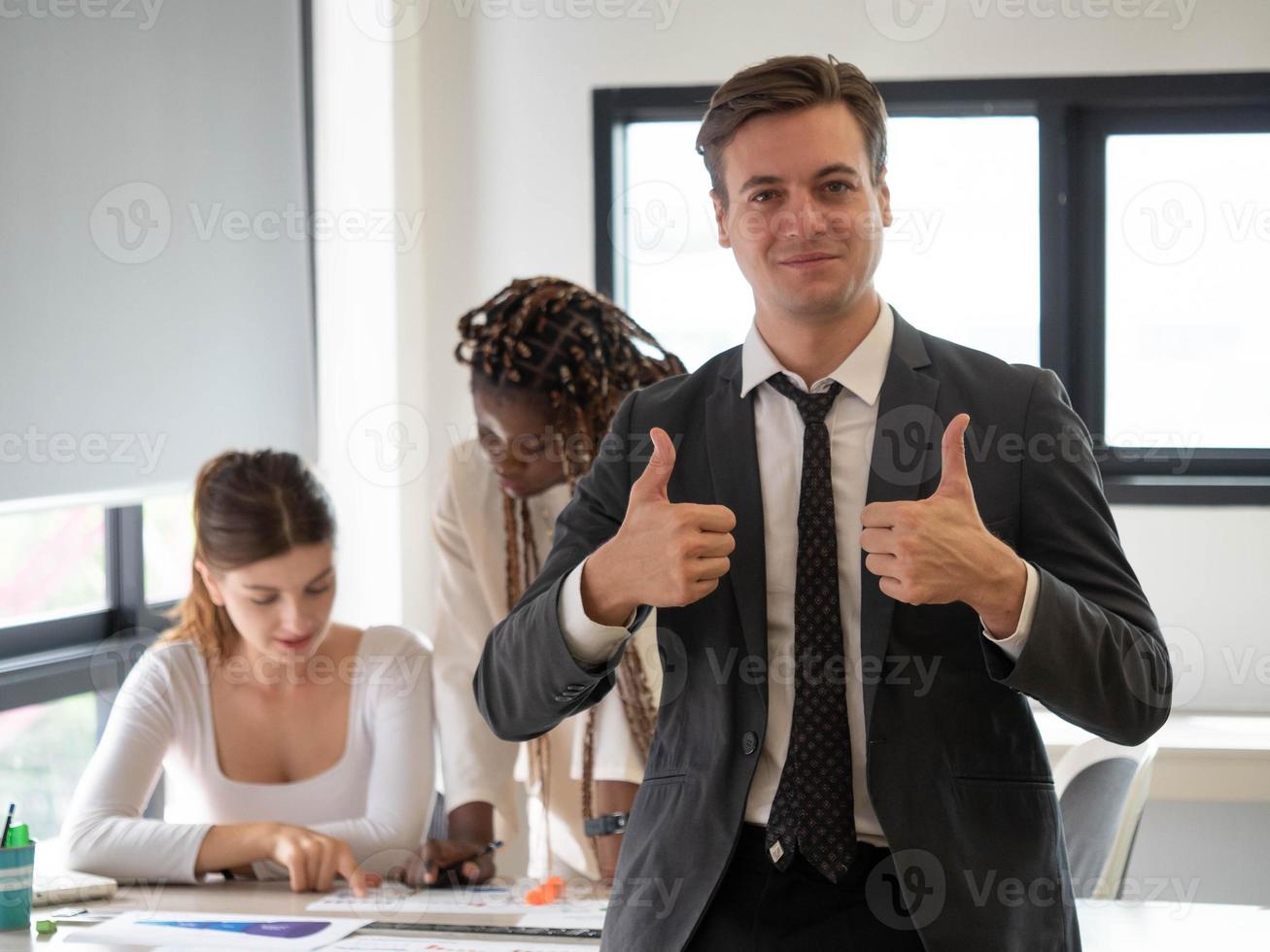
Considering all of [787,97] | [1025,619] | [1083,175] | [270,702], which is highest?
[1083,175]

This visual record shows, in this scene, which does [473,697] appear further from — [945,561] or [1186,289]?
[1186,289]

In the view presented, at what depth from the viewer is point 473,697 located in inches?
88.7

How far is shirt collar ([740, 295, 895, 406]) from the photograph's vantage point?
1319 millimetres

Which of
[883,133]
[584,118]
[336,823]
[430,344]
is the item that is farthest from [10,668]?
[883,133]

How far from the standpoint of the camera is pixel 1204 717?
3.56 meters

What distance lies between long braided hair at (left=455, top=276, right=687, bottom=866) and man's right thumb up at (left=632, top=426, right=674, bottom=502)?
101 cm

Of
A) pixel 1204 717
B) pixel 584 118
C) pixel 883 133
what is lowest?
pixel 1204 717

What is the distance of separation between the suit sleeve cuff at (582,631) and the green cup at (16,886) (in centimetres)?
114

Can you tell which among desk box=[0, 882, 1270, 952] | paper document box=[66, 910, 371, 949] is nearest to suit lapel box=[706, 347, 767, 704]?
desk box=[0, 882, 1270, 952]

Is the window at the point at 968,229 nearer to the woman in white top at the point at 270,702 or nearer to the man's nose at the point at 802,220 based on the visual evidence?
the woman in white top at the point at 270,702

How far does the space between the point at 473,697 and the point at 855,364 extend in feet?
3.76

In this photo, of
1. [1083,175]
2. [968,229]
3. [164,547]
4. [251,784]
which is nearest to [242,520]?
[251,784]

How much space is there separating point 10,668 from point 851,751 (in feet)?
7.54

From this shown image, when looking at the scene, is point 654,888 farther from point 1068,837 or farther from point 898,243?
point 898,243
